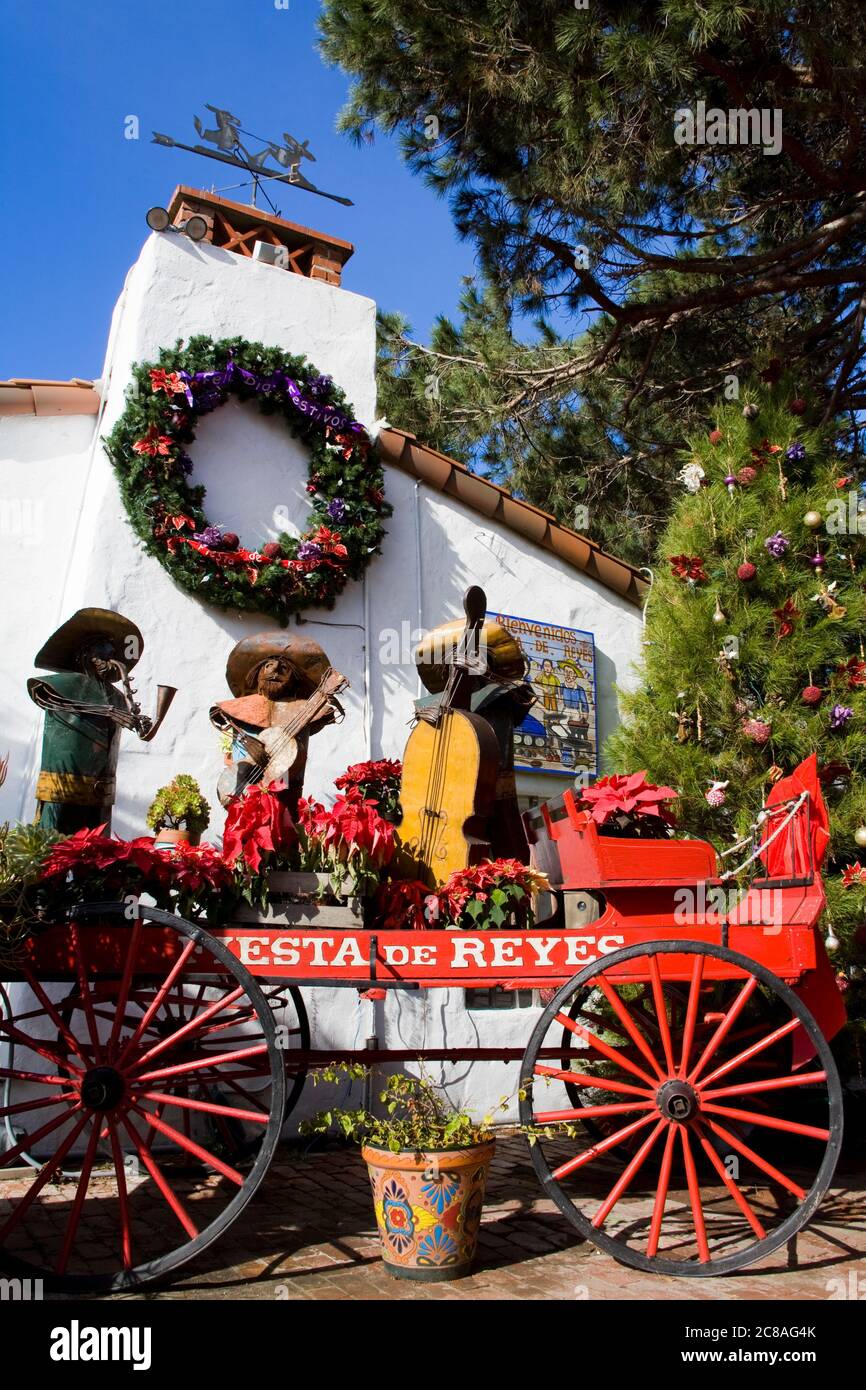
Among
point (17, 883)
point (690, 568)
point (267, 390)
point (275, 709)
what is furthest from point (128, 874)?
point (267, 390)

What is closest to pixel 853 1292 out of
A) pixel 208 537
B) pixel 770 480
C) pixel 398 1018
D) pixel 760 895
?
pixel 760 895

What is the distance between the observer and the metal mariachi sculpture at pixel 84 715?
5480 mm

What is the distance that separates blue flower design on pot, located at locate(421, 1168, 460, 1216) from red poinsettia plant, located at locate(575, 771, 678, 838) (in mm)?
1575

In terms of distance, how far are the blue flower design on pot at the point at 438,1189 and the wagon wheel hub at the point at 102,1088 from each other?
1193 millimetres

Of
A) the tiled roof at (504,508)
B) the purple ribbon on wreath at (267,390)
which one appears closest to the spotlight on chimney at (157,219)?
the purple ribbon on wreath at (267,390)

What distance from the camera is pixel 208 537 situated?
7.39 metres

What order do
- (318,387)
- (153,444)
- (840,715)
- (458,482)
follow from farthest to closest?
(458,482)
(318,387)
(153,444)
(840,715)

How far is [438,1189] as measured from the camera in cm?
409

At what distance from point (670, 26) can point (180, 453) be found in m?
3.98

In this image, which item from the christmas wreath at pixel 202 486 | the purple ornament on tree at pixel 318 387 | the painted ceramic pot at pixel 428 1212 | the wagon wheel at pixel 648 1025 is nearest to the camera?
the painted ceramic pot at pixel 428 1212

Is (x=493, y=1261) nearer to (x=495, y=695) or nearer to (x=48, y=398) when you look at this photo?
(x=495, y=695)

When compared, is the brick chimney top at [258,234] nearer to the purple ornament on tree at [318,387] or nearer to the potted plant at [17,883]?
the purple ornament on tree at [318,387]

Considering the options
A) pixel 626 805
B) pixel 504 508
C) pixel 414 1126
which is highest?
pixel 504 508

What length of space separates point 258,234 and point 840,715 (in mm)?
5767
